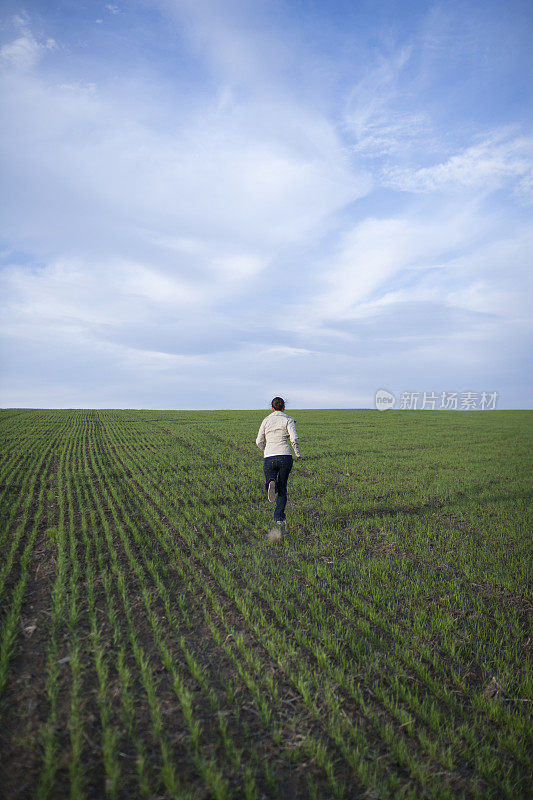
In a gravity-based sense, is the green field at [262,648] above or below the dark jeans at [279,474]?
below

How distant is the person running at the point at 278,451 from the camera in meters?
10.4

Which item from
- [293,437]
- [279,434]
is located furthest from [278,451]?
→ [293,437]

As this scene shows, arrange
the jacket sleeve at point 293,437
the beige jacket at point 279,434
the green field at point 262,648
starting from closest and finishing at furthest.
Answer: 1. the green field at point 262,648
2. the jacket sleeve at point 293,437
3. the beige jacket at point 279,434

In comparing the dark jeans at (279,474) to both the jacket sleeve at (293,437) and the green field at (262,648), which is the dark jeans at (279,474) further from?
the green field at (262,648)

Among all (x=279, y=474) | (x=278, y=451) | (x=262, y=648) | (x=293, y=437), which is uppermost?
(x=293, y=437)

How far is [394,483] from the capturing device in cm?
1620

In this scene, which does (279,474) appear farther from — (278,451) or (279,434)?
(279,434)

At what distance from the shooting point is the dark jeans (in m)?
10.4

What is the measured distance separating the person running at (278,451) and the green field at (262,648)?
0.95 m

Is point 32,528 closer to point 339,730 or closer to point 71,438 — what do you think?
point 339,730

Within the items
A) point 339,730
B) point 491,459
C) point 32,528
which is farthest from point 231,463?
point 339,730

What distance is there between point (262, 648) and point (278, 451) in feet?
17.2

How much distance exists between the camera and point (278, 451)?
34.2 feet

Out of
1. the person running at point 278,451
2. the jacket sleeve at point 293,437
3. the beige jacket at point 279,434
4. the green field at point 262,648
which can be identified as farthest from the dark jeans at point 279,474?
the green field at point 262,648
